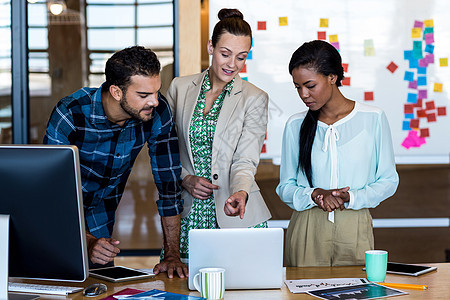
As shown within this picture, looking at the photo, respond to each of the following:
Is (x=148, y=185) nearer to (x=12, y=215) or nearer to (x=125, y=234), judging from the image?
(x=125, y=234)

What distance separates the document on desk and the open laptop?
0.06 m

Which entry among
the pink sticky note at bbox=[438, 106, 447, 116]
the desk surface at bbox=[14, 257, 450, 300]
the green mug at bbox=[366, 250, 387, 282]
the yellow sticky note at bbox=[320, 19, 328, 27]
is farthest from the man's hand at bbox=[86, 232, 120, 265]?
the pink sticky note at bbox=[438, 106, 447, 116]

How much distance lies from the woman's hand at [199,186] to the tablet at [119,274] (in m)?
0.48

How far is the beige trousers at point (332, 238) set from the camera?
7.82ft

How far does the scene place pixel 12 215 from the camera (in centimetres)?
157

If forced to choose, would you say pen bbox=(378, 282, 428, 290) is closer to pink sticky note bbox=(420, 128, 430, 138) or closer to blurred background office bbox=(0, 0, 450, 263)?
blurred background office bbox=(0, 0, 450, 263)

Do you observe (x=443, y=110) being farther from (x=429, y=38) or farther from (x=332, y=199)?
(x=332, y=199)

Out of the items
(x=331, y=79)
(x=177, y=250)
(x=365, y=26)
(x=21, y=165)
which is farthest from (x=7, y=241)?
(x=365, y=26)

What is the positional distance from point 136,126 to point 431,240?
8.34 feet

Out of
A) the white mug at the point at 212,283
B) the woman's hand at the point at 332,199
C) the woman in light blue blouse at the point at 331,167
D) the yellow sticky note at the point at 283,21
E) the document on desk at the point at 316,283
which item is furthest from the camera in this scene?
the yellow sticky note at the point at 283,21

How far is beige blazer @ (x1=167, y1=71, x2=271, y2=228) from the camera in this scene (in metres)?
2.47

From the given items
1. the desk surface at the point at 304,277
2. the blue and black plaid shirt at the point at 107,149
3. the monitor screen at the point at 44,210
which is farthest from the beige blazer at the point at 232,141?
the monitor screen at the point at 44,210

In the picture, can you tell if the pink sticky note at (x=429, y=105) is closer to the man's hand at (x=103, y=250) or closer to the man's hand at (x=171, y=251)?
the man's hand at (x=171, y=251)

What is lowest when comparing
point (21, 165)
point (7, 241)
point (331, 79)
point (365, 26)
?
point (7, 241)
